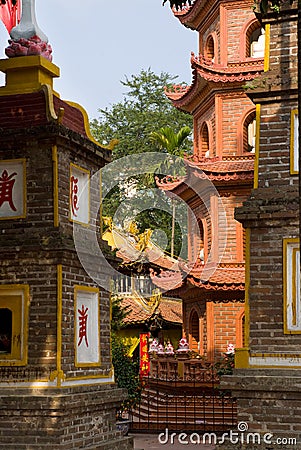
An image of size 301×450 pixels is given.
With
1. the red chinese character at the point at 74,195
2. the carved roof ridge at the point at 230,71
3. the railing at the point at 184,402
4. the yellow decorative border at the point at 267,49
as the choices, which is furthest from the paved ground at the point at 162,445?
the carved roof ridge at the point at 230,71

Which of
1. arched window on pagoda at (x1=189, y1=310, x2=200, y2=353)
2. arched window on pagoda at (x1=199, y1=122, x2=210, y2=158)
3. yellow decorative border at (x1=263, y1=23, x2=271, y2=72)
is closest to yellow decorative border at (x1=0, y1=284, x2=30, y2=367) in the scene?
yellow decorative border at (x1=263, y1=23, x2=271, y2=72)

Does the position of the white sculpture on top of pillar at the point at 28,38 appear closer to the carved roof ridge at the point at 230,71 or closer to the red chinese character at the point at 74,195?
the red chinese character at the point at 74,195

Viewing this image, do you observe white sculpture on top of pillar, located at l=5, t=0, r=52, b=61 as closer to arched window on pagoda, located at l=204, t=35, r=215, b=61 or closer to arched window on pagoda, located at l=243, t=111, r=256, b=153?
arched window on pagoda, located at l=243, t=111, r=256, b=153

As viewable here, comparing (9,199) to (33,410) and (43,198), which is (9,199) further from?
(33,410)

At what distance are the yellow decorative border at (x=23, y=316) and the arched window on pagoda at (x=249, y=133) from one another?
10.4 metres

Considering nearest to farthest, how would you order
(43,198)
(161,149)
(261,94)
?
(261,94) → (43,198) → (161,149)

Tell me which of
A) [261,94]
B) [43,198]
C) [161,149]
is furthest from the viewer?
[161,149]

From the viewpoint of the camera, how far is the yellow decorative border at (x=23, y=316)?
10.1 meters

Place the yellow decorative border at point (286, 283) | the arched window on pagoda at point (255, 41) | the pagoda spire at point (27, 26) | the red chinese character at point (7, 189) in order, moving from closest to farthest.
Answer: the yellow decorative border at point (286, 283) → the red chinese character at point (7, 189) → the pagoda spire at point (27, 26) → the arched window on pagoda at point (255, 41)

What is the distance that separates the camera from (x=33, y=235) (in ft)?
34.0

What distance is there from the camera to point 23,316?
1020cm

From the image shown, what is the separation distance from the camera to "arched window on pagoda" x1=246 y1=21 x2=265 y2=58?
64.7ft

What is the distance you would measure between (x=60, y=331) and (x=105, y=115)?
1073 inches

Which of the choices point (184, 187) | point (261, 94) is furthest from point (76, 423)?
point (184, 187)
